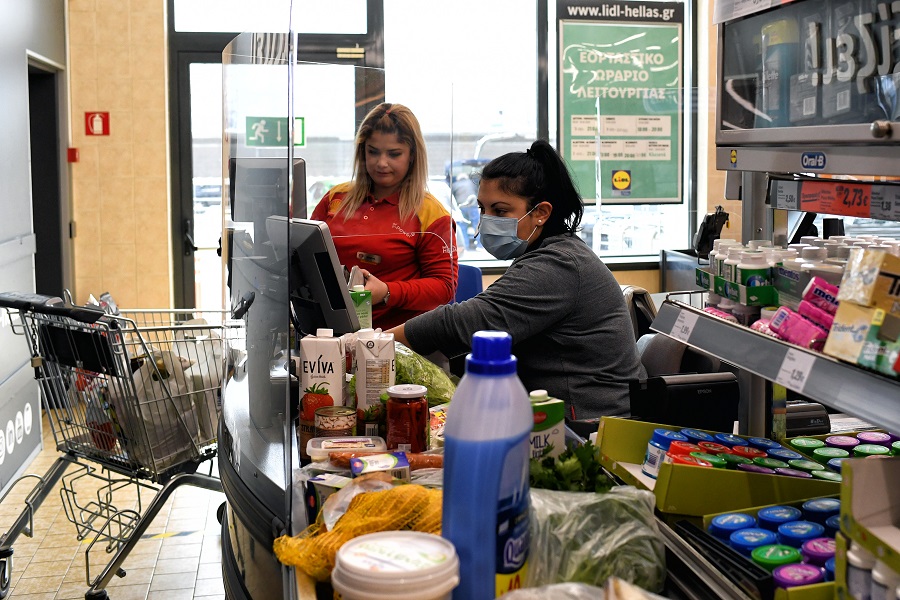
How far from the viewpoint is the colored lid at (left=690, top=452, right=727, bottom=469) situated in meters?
1.66

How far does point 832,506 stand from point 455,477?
68 cm

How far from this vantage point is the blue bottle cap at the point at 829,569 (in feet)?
4.27

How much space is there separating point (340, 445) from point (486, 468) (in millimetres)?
705

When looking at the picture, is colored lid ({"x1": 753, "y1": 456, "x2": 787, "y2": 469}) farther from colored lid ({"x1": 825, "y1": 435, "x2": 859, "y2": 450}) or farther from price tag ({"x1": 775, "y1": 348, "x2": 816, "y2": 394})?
price tag ({"x1": 775, "y1": 348, "x2": 816, "y2": 394})

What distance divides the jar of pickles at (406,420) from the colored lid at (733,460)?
1.91 feet

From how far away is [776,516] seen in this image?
148 centimetres

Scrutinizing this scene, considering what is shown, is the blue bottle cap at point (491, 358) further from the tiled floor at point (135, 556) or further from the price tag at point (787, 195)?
the tiled floor at point (135, 556)

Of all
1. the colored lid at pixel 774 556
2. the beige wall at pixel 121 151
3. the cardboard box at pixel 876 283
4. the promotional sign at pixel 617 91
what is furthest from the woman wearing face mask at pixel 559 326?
the promotional sign at pixel 617 91

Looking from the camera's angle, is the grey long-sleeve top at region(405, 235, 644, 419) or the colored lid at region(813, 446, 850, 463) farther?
the grey long-sleeve top at region(405, 235, 644, 419)

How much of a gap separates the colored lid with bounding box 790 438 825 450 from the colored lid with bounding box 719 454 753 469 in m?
0.22

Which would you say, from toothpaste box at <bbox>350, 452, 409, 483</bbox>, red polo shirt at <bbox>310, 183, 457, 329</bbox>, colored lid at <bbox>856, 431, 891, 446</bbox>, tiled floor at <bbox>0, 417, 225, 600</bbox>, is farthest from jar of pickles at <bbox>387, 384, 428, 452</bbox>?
tiled floor at <bbox>0, 417, 225, 600</bbox>

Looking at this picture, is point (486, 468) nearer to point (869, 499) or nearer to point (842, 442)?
point (869, 499)

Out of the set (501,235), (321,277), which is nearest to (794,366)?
(321,277)

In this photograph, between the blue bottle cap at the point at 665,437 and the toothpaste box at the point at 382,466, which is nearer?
the toothpaste box at the point at 382,466
